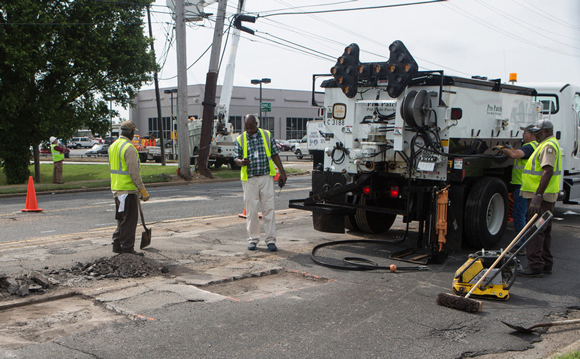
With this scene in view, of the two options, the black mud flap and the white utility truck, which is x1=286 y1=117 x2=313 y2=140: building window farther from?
the black mud flap

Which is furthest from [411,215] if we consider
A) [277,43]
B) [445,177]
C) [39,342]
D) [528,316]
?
[277,43]

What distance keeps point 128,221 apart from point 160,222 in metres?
3.53

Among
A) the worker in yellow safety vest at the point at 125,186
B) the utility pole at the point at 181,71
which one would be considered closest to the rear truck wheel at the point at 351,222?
the worker in yellow safety vest at the point at 125,186

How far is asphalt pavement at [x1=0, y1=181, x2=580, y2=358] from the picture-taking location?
441 centimetres

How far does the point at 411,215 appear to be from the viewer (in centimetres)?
779

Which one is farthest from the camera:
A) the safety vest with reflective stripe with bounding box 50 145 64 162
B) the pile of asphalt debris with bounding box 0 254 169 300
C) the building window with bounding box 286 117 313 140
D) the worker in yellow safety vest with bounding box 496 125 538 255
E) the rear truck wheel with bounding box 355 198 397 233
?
the building window with bounding box 286 117 313 140

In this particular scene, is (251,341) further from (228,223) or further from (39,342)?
(228,223)

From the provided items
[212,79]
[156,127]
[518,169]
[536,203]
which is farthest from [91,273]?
[156,127]

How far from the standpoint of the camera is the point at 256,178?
805 centimetres

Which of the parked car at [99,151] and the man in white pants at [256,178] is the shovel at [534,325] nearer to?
the man in white pants at [256,178]

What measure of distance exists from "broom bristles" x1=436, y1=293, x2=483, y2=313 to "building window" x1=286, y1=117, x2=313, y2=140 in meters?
65.0

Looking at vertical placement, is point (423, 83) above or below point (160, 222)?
above

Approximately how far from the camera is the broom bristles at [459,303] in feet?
17.6

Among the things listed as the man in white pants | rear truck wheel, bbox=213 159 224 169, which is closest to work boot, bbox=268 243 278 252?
the man in white pants
